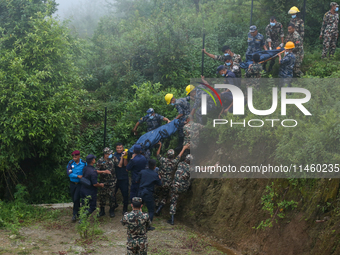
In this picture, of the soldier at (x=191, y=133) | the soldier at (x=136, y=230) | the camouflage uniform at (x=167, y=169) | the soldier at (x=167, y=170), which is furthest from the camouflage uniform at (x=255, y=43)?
the soldier at (x=136, y=230)

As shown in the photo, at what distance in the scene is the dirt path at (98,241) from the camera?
7.70 metres

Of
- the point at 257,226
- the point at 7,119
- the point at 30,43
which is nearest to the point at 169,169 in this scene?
the point at 257,226

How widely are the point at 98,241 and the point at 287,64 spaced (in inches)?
307

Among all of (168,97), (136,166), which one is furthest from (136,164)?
(168,97)

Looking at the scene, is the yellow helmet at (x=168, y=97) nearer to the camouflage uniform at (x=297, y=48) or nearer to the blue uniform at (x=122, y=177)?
the blue uniform at (x=122, y=177)

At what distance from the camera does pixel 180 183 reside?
9.43 meters

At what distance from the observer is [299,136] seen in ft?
26.2

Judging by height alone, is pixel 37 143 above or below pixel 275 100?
below

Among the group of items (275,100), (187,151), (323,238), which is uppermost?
(275,100)

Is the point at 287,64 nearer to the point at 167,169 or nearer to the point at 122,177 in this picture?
the point at 167,169

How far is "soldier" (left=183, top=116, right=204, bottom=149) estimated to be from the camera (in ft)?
33.0

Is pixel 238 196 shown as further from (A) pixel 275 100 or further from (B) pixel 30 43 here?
(B) pixel 30 43

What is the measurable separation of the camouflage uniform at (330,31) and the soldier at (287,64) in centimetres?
322

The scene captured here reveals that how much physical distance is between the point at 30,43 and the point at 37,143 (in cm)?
331
